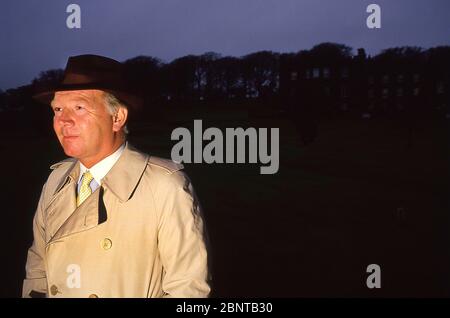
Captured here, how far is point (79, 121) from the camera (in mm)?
1613

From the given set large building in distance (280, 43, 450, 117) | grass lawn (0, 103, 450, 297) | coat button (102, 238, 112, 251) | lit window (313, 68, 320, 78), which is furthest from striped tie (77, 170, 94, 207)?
lit window (313, 68, 320, 78)

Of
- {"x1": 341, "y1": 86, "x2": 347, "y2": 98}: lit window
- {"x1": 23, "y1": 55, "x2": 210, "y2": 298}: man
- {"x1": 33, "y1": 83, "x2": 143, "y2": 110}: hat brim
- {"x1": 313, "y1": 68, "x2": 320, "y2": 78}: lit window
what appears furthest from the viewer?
{"x1": 341, "y1": 86, "x2": 347, "y2": 98}: lit window

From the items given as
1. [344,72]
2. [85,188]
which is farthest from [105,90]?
[344,72]

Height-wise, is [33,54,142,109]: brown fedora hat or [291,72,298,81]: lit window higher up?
[291,72,298,81]: lit window

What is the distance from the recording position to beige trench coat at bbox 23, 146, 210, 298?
1495 millimetres

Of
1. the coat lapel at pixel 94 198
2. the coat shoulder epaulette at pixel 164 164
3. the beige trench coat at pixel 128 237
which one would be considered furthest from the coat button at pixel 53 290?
the coat shoulder epaulette at pixel 164 164

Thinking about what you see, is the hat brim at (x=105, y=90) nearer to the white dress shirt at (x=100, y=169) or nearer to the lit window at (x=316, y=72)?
the white dress shirt at (x=100, y=169)

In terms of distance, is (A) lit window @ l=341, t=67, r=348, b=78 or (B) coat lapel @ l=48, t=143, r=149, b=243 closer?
(B) coat lapel @ l=48, t=143, r=149, b=243

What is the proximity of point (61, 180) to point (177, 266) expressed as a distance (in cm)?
73

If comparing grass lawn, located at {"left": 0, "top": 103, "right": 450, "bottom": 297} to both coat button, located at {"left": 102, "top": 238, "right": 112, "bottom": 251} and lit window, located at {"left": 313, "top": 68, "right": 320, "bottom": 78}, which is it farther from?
coat button, located at {"left": 102, "top": 238, "right": 112, "bottom": 251}

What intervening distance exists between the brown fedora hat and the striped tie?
0.35 metres

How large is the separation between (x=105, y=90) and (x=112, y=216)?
1.68 feet

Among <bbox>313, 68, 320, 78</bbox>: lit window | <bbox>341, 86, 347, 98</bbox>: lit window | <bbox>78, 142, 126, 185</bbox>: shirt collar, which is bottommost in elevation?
<bbox>78, 142, 126, 185</bbox>: shirt collar

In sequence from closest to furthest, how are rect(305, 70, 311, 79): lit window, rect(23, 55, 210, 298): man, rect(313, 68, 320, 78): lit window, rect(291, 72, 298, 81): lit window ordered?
rect(23, 55, 210, 298): man → rect(291, 72, 298, 81): lit window → rect(305, 70, 311, 79): lit window → rect(313, 68, 320, 78): lit window
